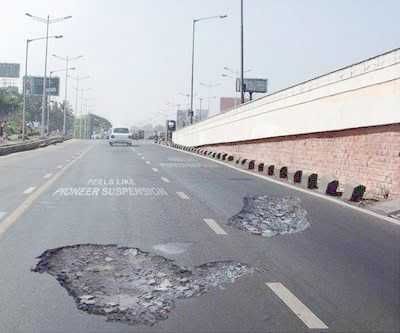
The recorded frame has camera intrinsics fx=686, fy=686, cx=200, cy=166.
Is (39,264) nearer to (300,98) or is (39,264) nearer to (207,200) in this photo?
(207,200)

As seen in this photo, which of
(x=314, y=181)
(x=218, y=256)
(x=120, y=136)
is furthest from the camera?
(x=120, y=136)

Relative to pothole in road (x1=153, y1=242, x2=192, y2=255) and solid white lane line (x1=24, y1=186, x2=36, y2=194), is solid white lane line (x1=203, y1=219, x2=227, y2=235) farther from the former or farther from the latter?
solid white lane line (x1=24, y1=186, x2=36, y2=194)

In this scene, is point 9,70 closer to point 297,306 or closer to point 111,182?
point 111,182

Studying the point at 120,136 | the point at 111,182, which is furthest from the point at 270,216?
the point at 120,136

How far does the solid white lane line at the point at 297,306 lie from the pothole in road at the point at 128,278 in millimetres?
597

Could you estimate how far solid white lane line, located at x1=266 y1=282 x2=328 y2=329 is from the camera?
580 centimetres

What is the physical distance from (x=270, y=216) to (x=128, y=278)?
5.88 meters

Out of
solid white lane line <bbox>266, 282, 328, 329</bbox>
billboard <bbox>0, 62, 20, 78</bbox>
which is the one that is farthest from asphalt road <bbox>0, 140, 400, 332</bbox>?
billboard <bbox>0, 62, 20, 78</bbox>

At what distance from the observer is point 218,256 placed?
8750mm

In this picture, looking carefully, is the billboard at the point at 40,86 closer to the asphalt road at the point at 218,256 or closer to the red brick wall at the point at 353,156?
the red brick wall at the point at 353,156

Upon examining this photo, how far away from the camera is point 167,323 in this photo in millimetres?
5836

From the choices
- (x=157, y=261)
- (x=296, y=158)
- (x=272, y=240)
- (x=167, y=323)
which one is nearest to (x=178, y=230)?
(x=272, y=240)

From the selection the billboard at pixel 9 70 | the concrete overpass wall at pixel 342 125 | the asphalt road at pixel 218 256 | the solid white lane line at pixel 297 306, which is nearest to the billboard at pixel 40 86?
the billboard at pixel 9 70

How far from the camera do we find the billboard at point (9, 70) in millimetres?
111562
